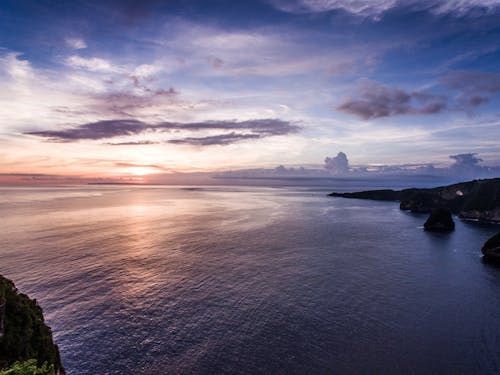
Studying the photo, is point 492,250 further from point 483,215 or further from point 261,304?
point 483,215

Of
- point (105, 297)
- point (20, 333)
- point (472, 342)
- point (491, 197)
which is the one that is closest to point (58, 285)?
point (105, 297)

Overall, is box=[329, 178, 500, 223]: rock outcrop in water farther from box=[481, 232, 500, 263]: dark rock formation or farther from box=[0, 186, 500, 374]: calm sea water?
box=[481, 232, 500, 263]: dark rock formation

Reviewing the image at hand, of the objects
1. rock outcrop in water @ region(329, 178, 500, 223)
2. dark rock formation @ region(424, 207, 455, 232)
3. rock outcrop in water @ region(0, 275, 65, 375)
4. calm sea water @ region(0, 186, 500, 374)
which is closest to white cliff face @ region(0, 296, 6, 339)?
rock outcrop in water @ region(0, 275, 65, 375)

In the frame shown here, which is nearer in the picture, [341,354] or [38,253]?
[341,354]

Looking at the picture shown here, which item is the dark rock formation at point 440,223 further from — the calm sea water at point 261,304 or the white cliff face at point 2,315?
the white cliff face at point 2,315

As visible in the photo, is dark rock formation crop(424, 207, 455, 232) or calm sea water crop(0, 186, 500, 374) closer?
calm sea water crop(0, 186, 500, 374)

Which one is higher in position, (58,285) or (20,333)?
(20,333)

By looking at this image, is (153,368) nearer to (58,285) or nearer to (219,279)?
(219,279)

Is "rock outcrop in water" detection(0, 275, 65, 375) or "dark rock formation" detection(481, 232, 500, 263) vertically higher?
"rock outcrop in water" detection(0, 275, 65, 375)
